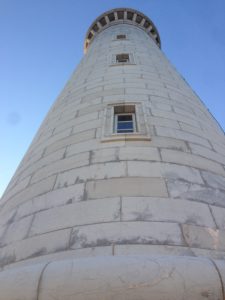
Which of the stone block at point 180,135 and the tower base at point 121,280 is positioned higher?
the stone block at point 180,135

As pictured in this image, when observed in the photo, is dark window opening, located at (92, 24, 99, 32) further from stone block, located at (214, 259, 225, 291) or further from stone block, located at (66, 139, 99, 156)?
stone block, located at (214, 259, 225, 291)

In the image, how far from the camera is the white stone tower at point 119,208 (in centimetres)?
263

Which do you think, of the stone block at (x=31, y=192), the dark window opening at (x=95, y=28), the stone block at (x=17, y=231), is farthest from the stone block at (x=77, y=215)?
the dark window opening at (x=95, y=28)

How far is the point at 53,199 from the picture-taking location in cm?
450

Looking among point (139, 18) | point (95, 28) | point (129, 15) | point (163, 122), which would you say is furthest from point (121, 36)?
point (163, 122)

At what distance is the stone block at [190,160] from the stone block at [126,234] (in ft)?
4.76

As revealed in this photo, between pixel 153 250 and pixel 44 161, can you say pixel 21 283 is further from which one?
pixel 44 161

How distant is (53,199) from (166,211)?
63.4 inches

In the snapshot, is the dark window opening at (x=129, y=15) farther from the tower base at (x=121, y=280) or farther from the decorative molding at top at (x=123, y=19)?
the tower base at (x=121, y=280)

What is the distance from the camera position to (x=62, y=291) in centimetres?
258

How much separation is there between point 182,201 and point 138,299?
6.09 feet

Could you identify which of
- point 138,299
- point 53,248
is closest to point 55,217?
point 53,248

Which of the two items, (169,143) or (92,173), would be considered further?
(169,143)

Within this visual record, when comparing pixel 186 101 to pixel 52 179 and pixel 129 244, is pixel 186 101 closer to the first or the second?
pixel 52 179
